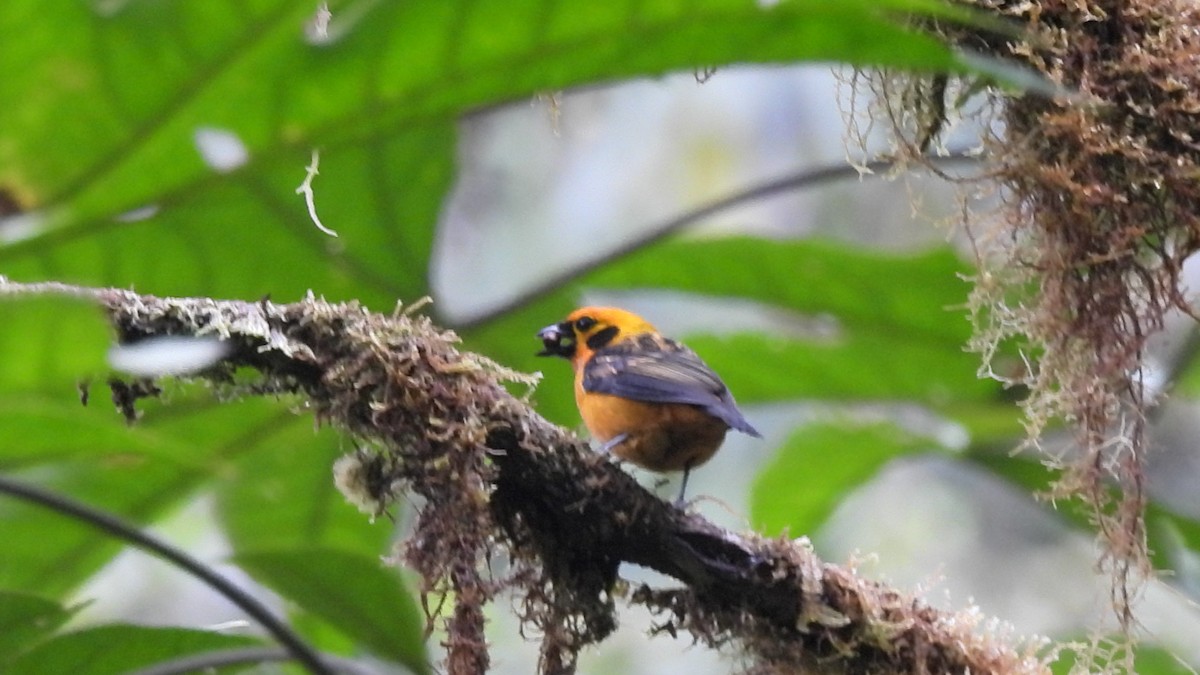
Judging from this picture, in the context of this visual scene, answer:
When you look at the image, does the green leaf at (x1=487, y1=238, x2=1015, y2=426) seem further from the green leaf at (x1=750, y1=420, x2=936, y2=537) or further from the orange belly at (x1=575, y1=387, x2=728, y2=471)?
the orange belly at (x1=575, y1=387, x2=728, y2=471)

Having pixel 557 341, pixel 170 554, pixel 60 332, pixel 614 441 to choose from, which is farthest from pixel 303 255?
pixel 60 332

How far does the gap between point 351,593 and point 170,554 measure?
0.48 m

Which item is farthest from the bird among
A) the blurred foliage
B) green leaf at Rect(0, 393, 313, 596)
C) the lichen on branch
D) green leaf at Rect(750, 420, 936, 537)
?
green leaf at Rect(0, 393, 313, 596)

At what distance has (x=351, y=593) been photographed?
7.83ft

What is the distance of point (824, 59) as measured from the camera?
5.15 feet

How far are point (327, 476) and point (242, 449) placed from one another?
29 cm


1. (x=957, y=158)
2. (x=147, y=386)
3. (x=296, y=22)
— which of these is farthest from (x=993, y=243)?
(x=147, y=386)

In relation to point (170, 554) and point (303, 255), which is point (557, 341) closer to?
point (303, 255)

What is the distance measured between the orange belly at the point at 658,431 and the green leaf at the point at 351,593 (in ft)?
2.53

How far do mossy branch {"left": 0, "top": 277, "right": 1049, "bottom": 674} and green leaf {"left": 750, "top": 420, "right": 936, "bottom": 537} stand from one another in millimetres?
1236

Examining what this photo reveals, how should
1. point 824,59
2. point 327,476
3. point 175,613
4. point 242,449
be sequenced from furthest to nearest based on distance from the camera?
point 175,613, point 327,476, point 242,449, point 824,59

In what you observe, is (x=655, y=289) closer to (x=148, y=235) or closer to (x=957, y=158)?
(x=957, y=158)

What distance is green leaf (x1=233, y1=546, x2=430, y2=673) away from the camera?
7.66 feet

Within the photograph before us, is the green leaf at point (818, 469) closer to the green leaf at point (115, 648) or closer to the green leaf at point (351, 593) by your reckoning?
the green leaf at point (351, 593)
